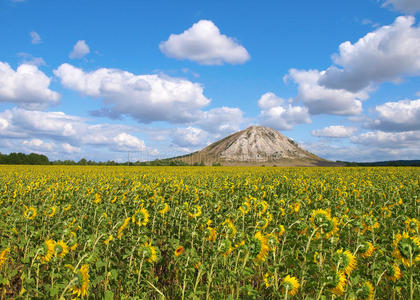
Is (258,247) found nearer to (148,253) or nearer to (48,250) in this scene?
(148,253)

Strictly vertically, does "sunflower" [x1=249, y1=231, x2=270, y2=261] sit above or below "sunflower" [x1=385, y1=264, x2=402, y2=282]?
above

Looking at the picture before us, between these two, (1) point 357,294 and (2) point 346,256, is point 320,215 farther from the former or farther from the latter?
(1) point 357,294

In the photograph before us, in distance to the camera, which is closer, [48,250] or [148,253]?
[48,250]

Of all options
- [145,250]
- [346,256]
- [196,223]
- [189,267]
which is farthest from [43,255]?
[346,256]

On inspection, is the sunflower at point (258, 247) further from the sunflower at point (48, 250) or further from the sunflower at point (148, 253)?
the sunflower at point (48, 250)

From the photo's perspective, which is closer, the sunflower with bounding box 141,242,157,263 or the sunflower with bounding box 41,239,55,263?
the sunflower with bounding box 41,239,55,263

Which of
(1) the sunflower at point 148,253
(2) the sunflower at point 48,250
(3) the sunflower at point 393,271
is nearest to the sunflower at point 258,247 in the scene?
(1) the sunflower at point 148,253

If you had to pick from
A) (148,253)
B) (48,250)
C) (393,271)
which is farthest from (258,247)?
(48,250)

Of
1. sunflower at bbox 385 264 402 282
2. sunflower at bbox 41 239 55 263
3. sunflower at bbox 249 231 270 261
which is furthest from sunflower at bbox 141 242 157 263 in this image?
sunflower at bbox 385 264 402 282

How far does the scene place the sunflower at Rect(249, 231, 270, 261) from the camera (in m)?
2.79

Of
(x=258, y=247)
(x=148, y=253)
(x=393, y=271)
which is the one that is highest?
(x=258, y=247)

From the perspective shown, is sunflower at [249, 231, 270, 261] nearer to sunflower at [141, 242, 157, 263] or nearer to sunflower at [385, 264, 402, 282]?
sunflower at [141, 242, 157, 263]

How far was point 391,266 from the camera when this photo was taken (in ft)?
9.86

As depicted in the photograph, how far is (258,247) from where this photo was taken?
2.79 meters
